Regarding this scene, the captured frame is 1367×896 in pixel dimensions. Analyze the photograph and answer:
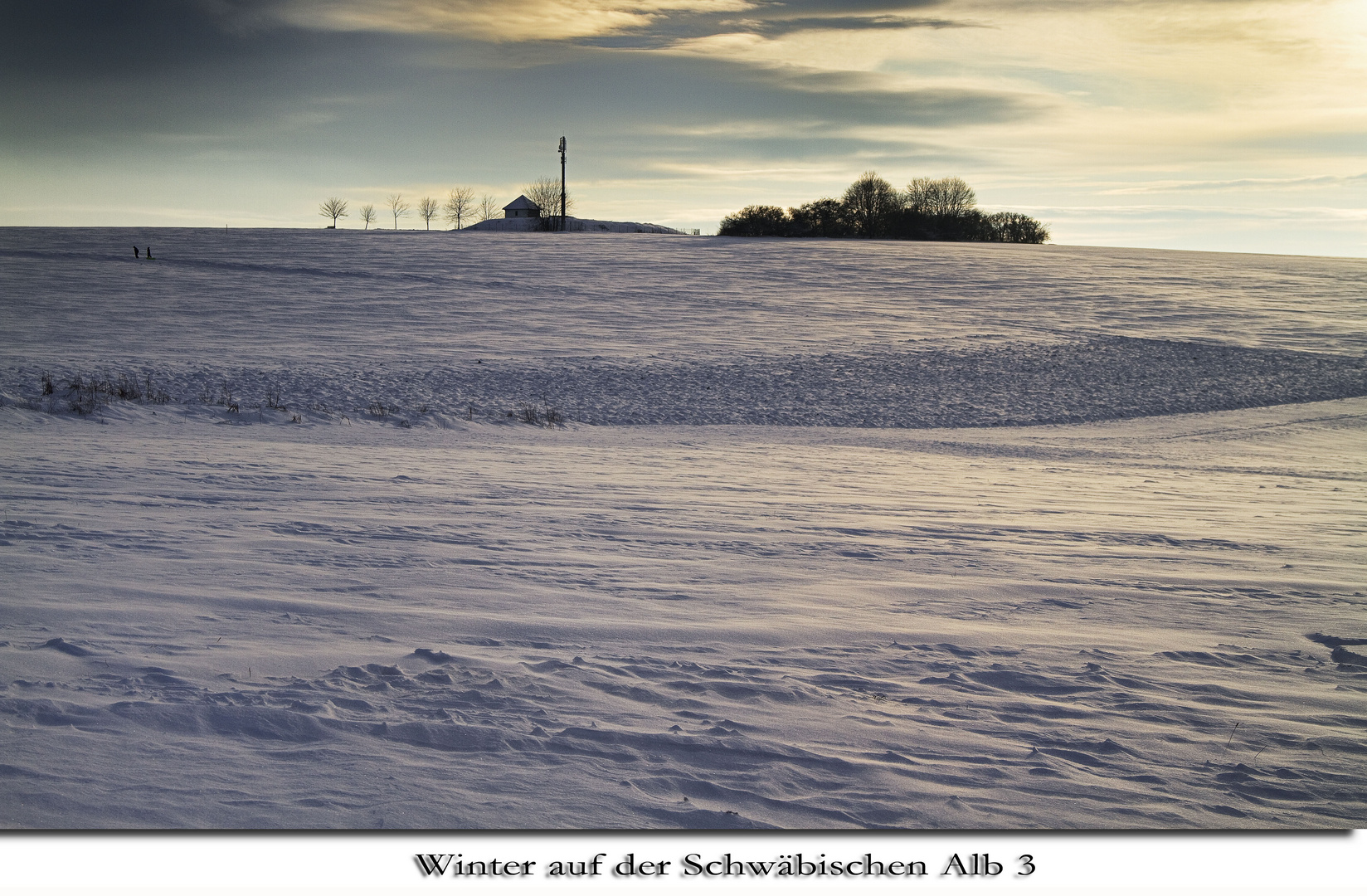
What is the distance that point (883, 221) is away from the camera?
4841 centimetres

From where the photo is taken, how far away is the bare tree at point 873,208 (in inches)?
1772

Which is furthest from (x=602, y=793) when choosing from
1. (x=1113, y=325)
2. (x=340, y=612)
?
(x=1113, y=325)

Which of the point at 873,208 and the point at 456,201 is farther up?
the point at 873,208

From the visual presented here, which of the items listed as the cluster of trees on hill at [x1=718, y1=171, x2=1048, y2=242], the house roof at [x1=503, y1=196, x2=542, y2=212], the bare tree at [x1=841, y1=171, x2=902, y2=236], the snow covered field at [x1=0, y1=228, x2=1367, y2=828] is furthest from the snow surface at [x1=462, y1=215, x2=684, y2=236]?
the snow covered field at [x1=0, y1=228, x2=1367, y2=828]

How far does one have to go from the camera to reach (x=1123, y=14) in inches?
186

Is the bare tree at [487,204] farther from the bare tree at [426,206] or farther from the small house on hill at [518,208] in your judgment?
the small house on hill at [518,208]

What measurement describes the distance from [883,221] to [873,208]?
149 cm

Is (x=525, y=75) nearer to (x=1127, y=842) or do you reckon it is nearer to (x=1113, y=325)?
(x=1127, y=842)

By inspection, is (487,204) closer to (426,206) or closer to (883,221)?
(883,221)

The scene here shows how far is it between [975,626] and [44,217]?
6250 mm

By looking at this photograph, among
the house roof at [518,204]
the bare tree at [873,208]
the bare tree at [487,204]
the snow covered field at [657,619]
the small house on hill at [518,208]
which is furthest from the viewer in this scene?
the house roof at [518,204]

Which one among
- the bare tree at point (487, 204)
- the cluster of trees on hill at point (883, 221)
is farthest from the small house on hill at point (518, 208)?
the cluster of trees on hill at point (883, 221)

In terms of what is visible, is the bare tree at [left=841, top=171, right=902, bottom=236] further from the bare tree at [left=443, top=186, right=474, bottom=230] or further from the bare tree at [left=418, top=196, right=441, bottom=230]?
the bare tree at [left=418, top=196, right=441, bottom=230]

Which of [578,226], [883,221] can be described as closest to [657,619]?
[883,221]
